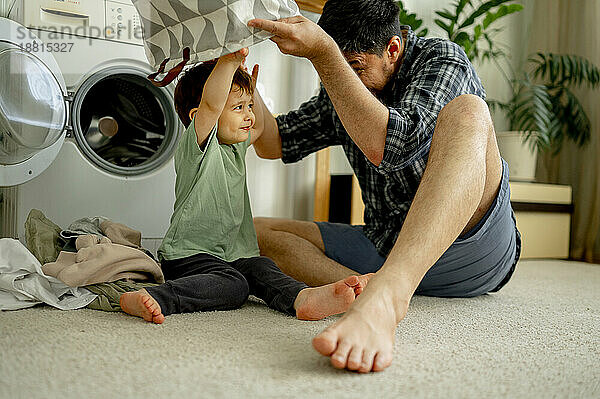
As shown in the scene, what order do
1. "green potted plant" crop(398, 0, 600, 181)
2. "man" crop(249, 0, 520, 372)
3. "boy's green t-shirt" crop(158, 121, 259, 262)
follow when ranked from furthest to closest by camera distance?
"green potted plant" crop(398, 0, 600, 181) → "boy's green t-shirt" crop(158, 121, 259, 262) → "man" crop(249, 0, 520, 372)

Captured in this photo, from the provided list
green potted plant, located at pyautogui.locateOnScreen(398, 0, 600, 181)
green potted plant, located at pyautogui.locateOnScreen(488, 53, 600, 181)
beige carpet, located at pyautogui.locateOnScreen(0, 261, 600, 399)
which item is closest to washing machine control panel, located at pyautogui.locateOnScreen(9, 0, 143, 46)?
beige carpet, located at pyautogui.locateOnScreen(0, 261, 600, 399)

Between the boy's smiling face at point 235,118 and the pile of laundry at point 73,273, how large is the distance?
0.35m

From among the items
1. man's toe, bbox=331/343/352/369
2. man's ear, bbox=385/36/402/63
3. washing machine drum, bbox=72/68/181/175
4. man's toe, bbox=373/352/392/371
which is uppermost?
man's ear, bbox=385/36/402/63

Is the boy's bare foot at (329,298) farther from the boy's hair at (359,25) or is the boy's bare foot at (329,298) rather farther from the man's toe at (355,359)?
the boy's hair at (359,25)

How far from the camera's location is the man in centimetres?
89

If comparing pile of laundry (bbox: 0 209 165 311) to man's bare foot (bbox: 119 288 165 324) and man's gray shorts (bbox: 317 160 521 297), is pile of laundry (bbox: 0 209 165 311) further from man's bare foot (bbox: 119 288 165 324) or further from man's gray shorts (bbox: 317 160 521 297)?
man's gray shorts (bbox: 317 160 521 297)

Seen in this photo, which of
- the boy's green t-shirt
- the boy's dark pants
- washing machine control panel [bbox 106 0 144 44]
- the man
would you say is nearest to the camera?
the man

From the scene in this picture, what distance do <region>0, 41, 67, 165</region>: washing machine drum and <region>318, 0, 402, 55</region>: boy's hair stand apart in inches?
33.1

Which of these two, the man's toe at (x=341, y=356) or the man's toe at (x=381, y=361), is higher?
the man's toe at (x=341, y=356)

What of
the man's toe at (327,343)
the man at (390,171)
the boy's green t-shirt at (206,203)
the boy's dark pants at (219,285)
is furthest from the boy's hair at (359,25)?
the man's toe at (327,343)

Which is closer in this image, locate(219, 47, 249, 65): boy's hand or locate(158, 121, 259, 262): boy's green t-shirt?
locate(219, 47, 249, 65): boy's hand

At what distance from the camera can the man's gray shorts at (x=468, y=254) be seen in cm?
129

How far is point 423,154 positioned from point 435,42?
37 centimetres

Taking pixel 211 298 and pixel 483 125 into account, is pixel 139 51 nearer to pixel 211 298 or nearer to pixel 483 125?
pixel 211 298
